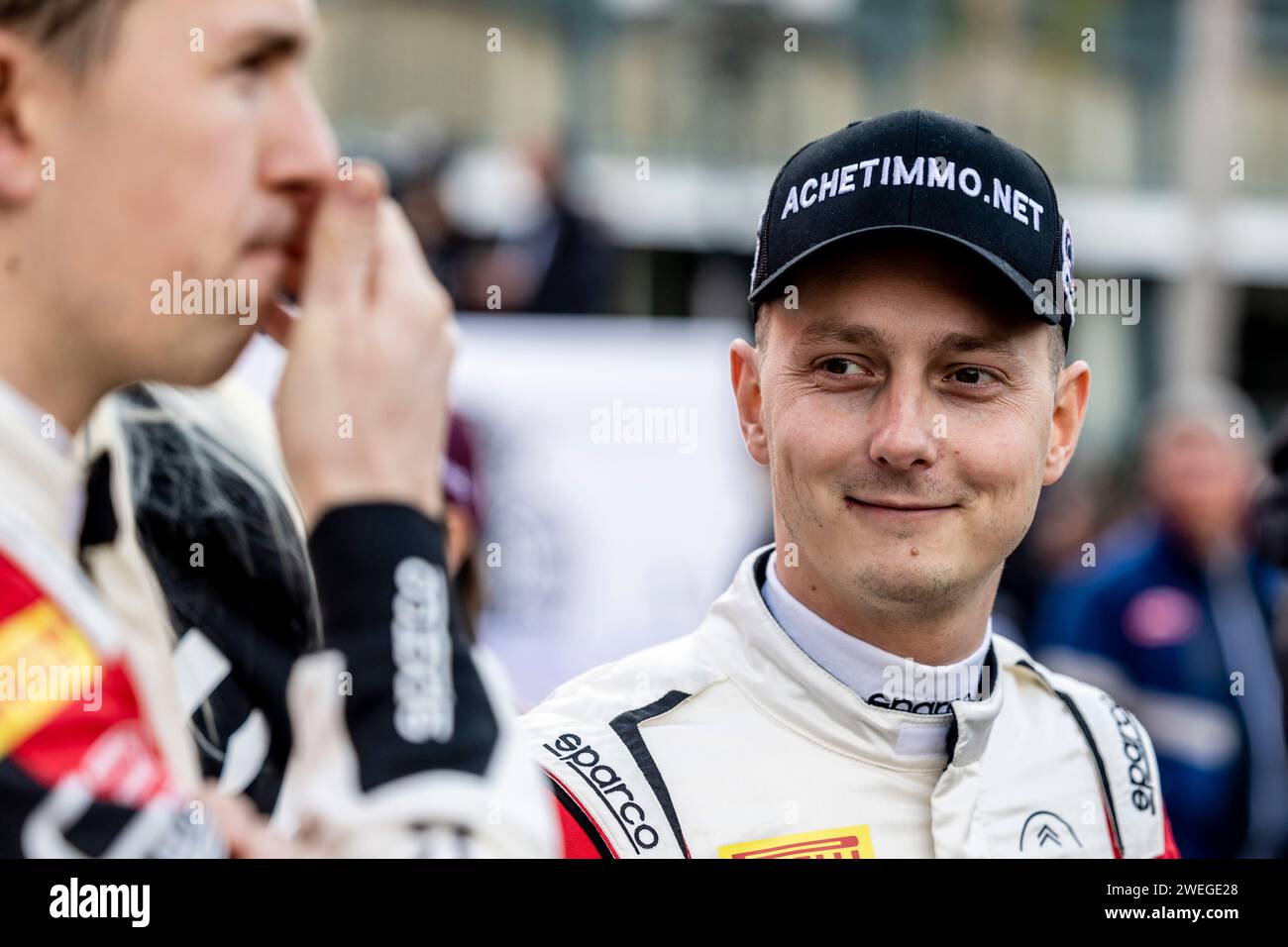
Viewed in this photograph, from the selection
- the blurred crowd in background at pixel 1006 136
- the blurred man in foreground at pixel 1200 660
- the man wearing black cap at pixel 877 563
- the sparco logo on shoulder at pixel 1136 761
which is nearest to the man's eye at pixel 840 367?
the man wearing black cap at pixel 877 563

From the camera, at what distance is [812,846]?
1.66 meters

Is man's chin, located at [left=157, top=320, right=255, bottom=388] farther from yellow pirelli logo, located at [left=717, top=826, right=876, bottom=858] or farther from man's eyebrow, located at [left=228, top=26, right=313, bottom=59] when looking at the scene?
yellow pirelli logo, located at [left=717, top=826, right=876, bottom=858]

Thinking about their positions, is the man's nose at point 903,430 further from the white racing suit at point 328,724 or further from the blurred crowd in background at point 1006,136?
the blurred crowd in background at point 1006,136

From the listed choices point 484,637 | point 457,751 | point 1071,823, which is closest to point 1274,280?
point 484,637

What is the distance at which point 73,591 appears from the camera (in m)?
1.18

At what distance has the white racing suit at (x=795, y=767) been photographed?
164cm

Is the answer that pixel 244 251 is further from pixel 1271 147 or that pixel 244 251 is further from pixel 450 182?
pixel 1271 147

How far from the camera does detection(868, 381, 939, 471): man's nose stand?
164cm

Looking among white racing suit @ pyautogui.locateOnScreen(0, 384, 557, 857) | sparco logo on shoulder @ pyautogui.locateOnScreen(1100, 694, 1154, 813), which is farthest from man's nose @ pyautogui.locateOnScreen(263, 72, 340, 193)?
sparco logo on shoulder @ pyautogui.locateOnScreen(1100, 694, 1154, 813)

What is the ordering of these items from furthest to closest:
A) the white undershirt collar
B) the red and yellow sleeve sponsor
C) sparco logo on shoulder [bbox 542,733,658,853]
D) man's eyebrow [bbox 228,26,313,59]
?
the white undershirt collar
sparco logo on shoulder [bbox 542,733,658,853]
man's eyebrow [bbox 228,26,313,59]
the red and yellow sleeve sponsor

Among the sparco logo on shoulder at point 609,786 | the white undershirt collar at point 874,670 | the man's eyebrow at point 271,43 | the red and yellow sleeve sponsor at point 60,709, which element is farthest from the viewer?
the white undershirt collar at point 874,670

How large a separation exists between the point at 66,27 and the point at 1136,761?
1360mm

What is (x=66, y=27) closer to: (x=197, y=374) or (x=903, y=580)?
(x=197, y=374)

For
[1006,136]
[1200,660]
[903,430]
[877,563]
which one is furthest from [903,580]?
[1006,136]
